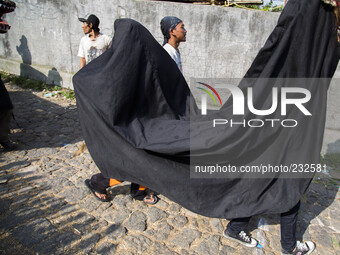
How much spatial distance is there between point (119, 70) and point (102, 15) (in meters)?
5.28

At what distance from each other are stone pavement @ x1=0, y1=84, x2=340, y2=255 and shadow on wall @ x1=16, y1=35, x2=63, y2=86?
415 cm

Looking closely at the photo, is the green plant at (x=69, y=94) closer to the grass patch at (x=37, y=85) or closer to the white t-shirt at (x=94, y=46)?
the grass patch at (x=37, y=85)

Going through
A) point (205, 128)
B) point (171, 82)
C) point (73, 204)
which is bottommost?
point (73, 204)

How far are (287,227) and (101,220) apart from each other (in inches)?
75.3

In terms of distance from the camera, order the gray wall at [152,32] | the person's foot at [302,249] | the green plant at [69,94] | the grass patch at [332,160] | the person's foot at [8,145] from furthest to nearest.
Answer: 1. the green plant at [69,94]
2. the gray wall at [152,32]
3. the grass patch at [332,160]
4. the person's foot at [8,145]
5. the person's foot at [302,249]

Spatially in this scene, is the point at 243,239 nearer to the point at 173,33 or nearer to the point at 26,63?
the point at 173,33

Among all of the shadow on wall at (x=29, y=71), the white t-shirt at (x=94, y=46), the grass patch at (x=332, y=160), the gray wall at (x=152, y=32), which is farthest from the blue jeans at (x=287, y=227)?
the shadow on wall at (x=29, y=71)

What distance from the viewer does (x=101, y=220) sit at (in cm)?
330

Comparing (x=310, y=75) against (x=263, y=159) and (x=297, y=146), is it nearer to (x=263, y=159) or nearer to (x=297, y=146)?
(x=297, y=146)

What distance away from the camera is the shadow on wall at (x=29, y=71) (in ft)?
27.5

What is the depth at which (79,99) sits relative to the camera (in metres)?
2.84

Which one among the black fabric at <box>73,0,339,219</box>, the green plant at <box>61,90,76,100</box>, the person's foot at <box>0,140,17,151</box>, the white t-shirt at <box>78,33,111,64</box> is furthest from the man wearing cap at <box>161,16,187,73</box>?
the green plant at <box>61,90,76,100</box>

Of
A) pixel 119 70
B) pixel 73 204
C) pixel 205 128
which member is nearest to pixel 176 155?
pixel 205 128

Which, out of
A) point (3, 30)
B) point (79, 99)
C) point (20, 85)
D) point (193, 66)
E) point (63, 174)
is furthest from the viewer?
point (20, 85)
